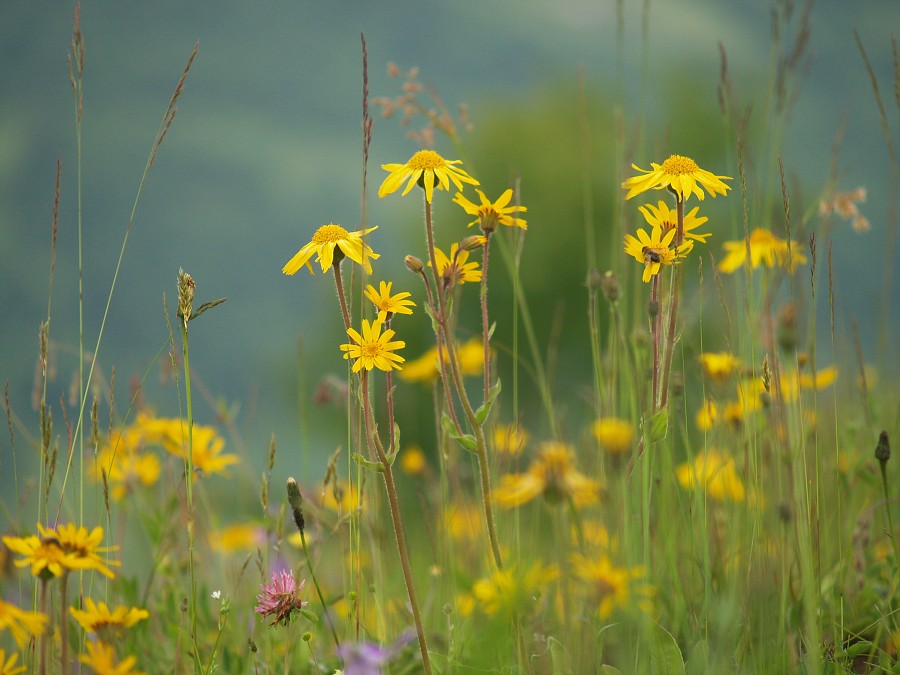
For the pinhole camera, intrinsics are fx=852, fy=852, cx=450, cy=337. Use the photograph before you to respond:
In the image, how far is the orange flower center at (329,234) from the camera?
1449 mm

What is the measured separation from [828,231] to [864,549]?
35.5 inches

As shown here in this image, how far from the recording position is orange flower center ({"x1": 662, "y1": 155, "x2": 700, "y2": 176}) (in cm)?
150

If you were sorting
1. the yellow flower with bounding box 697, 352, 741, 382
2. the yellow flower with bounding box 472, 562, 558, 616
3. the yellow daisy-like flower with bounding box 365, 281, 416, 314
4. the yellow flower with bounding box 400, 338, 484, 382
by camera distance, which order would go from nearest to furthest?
the yellow flower with bounding box 472, 562, 558, 616
the yellow daisy-like flower with bounding box 365, 281, 416, 314
the yellow flower with bounding box 697, 352, 741, 382
the yellow flower with bounding box 400, 338, 484, 382

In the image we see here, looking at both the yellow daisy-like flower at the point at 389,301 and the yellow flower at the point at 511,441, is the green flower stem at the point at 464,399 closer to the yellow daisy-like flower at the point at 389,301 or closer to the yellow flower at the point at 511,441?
the yellow daisy-like flower at the point at 389,301

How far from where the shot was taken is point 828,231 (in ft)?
5.72

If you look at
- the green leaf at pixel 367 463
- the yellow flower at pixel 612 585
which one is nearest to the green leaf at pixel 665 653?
the yellow flower at pixel 612 585

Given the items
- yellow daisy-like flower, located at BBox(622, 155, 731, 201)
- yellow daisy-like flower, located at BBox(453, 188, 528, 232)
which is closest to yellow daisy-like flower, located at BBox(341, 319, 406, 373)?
yellow daisy-like flower, located at BBox(453, 188, 528, 232)

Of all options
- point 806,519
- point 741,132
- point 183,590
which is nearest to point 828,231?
point 741,132

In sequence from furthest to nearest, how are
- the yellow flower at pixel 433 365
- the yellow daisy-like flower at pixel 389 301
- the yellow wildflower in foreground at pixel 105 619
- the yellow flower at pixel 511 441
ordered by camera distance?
the yellow flower at pixel 433 365 → the yellow flower at pixel 511 441 → the yellow daisy-like flower at pixel 389 301 → the yellow wildflower in foreground at pixel 105 619

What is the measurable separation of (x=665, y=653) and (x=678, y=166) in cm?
85

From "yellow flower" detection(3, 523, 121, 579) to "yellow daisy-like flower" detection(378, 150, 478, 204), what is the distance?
0.70 meters

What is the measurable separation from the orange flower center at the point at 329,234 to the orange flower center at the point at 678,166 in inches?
22.7

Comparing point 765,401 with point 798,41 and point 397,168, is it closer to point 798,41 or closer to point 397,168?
point 798,41

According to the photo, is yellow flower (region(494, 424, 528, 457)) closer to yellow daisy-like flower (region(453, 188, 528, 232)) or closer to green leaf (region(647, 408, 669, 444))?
green leaf (region(647, 408, 669, 444))
